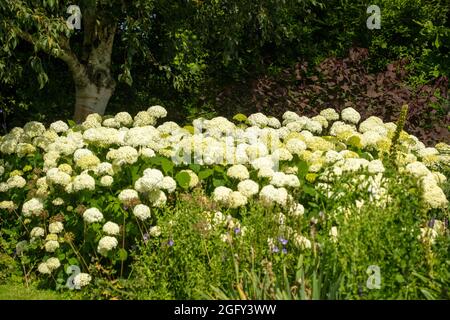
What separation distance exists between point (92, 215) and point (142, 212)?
410 mm

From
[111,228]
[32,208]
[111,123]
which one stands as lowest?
[111,228]

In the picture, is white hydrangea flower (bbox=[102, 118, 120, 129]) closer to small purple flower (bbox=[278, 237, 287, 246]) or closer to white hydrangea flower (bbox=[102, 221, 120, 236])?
white hydrangea flower (bbox=[102, 221, 120, 236])

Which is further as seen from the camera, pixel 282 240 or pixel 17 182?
pixel 17 182

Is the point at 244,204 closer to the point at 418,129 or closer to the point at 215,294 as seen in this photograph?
the point at 215,294

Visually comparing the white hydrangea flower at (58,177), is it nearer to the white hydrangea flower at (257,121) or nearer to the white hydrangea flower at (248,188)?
the white hydrangea flower at (248,188)

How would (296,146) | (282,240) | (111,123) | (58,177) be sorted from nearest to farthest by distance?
(282,240)
(58,177)
(296,146)
(111,123)

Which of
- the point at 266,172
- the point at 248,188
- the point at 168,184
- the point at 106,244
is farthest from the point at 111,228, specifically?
the point at 266,172

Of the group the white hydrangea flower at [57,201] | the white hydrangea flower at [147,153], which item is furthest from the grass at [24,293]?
the white hydrangea flower at [147,153]

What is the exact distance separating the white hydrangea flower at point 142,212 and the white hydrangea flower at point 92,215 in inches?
12.6

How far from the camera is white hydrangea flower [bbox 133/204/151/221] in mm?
5231

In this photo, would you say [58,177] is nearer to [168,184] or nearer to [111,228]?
[111,228]

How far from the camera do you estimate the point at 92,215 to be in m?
5.35

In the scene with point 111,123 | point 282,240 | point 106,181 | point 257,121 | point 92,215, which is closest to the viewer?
point 282,240
